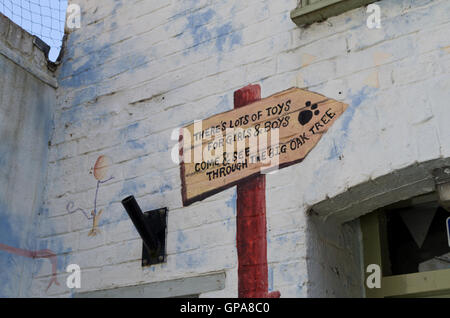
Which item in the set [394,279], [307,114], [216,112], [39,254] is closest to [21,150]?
[39,254]

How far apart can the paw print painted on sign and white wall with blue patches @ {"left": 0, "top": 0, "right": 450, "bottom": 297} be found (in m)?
0.10

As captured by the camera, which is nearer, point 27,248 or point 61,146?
point 27,248

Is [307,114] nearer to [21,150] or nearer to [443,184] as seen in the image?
[443,184]

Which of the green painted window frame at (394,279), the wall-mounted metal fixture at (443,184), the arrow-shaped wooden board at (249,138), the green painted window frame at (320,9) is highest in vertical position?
the green painted window frame at (320,9)

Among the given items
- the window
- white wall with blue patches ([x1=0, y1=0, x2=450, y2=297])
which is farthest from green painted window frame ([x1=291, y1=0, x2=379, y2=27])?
the window

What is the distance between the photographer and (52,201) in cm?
435

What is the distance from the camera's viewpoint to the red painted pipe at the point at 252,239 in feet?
10.8

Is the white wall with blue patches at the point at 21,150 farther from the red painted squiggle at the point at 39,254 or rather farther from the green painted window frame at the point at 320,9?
the green painted window frame at the point at 320,9

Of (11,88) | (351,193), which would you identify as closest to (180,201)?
(351,193)

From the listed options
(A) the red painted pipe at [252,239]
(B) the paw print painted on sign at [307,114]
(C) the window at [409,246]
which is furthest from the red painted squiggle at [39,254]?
(C) the window at [409,246]

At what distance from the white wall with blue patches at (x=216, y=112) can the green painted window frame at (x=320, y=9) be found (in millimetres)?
45

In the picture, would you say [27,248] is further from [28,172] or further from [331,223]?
[331,223]

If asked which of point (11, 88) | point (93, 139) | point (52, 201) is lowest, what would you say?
point (52, 201)

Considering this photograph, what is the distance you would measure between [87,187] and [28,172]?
47cm
